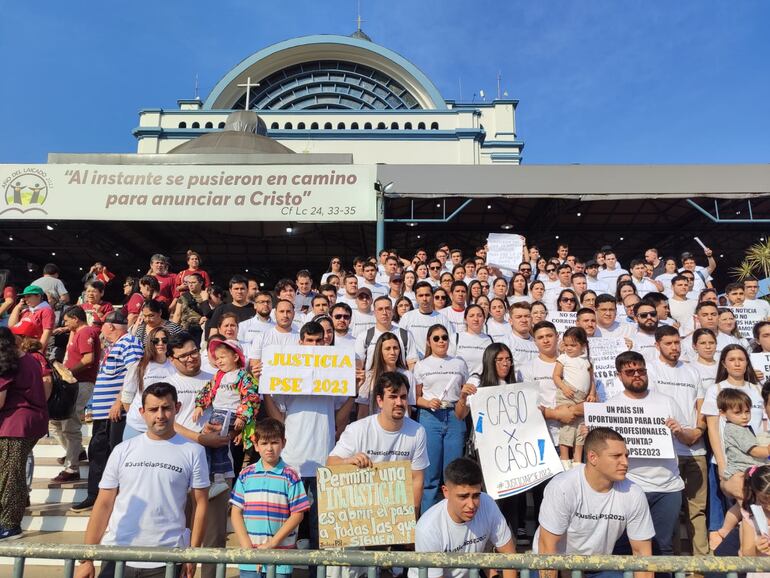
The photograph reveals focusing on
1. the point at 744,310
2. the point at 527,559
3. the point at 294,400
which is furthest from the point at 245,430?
the point at 744,310

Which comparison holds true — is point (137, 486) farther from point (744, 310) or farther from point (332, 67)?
point (332, 67)

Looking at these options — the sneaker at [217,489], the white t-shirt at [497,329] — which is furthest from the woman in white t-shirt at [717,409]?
the sneaker at [217,489]

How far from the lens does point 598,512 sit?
3.18 metres

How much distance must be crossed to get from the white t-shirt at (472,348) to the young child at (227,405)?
2258mm

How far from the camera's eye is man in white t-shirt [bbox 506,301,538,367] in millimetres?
5664

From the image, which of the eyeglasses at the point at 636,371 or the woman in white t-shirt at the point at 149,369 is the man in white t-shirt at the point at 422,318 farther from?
the woman in white t-shirt at the point at 149,369

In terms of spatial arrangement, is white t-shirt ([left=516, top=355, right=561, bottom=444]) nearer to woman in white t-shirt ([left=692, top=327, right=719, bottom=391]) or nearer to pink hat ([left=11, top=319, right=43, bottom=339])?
woman in white t-shirt ([left=692, top=327, right=719, bottom=391])

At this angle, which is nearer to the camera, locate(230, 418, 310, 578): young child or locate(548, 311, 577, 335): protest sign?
locate(230, 418, 310, 578): young child

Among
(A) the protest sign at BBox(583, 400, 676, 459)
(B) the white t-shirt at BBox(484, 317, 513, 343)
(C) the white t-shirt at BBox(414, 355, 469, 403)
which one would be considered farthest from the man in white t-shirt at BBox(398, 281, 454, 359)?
(A) the protest sign at BBox(583, 400, 676, 459)

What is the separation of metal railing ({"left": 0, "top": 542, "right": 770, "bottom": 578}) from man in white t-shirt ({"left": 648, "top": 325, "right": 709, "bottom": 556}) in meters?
Answer: 2.71

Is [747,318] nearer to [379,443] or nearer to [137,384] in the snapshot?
[379,443]

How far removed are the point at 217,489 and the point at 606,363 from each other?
12.9 feet

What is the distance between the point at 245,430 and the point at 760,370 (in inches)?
193

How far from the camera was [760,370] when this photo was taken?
4965mm
